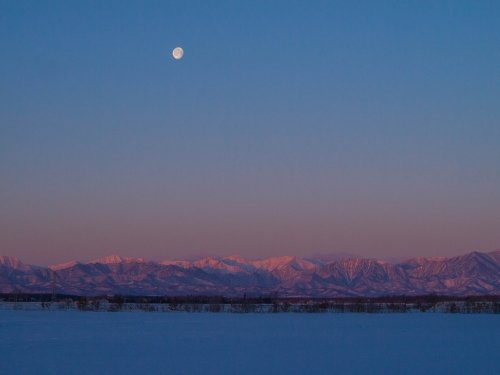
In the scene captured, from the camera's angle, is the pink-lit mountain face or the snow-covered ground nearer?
the snow-covered ground

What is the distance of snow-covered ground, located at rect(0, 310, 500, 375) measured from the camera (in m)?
17.3

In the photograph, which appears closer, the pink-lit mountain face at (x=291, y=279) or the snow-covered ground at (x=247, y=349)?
the snow-covered ground at (x=247, y=349)

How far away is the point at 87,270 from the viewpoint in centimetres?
17138

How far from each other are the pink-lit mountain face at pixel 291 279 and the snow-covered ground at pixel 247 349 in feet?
374

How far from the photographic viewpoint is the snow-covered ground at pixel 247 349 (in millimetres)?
17281

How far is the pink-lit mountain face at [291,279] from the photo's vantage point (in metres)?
150

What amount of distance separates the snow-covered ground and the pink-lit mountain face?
4484 inches

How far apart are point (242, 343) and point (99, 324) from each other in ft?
36.5

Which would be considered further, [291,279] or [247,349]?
[291,279]

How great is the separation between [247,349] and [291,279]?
15749 cm

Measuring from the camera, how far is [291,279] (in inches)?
7003

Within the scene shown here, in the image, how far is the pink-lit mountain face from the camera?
493 ft

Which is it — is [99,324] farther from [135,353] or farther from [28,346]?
[135,353]

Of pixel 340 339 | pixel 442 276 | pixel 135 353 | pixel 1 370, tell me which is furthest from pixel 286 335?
pixel 442 276
